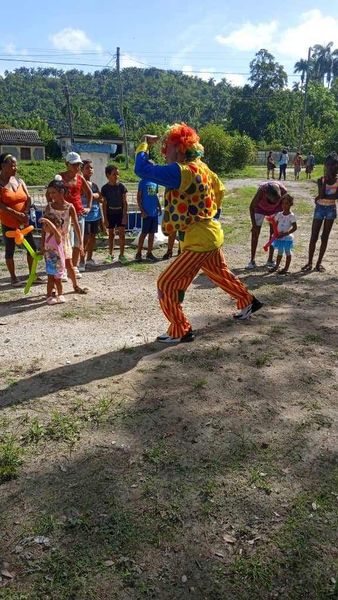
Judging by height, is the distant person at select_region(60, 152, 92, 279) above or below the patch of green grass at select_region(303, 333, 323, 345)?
above

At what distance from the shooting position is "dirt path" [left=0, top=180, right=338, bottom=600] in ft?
7.59

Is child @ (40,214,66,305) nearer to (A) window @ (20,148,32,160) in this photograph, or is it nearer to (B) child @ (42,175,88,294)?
(B) child @ (42,175,88,294)

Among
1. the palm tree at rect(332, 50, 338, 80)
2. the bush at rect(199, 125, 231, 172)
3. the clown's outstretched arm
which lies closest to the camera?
the clown's outstretched arm

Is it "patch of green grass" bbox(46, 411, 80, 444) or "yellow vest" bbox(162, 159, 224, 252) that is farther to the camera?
"yellow vest" bbox(162, 159, 224, 252)

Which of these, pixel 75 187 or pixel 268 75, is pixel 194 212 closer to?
pixel 75 187

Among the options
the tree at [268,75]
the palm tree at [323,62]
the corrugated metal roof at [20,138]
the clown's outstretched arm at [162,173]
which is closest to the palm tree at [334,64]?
the palm tree at [323,62]

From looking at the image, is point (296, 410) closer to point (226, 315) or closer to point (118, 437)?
point (118, 437)

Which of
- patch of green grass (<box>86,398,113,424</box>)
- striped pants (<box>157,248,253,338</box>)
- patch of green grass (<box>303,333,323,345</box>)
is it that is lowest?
patch of green grass (<box>86,398,113,424</box>)

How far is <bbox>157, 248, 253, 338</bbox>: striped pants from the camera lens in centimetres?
453

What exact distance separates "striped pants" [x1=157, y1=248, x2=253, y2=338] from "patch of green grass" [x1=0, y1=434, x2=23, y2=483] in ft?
6.18

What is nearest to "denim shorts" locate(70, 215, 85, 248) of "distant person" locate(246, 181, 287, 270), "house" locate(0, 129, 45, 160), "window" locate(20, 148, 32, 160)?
"distant person" locate(246, 181, 287, 270)

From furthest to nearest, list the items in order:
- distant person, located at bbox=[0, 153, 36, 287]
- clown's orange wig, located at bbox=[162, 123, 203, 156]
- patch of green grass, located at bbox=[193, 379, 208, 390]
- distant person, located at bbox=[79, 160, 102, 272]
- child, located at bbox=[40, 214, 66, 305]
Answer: distant person, located at bbox=[79, 160, 102, 272], distant person, located at bbox=[0, 153, 36, 287], child, located at bbox=[40, 214, 66, 305], clown's orange wig, located at bbox=[162, 123, 203, 156], patch of green grass, located at bbox=[193, 379, 208, 390]

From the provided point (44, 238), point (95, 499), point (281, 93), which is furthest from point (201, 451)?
point (281, 93)

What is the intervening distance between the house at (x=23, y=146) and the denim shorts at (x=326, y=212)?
1935 inches
